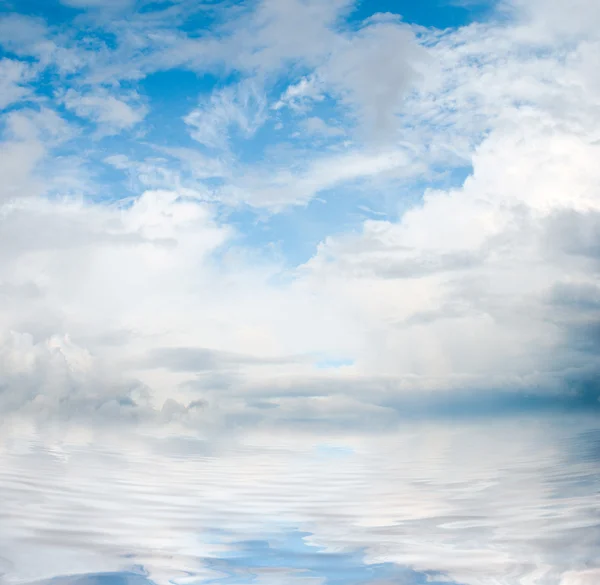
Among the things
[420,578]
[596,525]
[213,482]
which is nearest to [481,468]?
[213,482]

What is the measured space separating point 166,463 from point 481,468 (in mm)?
27397

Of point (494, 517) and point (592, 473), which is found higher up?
point (592, 473)

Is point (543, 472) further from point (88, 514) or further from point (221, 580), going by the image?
point (221, 580)


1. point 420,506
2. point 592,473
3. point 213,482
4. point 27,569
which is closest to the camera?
point 27,569

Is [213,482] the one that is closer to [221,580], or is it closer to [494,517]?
[494,517]

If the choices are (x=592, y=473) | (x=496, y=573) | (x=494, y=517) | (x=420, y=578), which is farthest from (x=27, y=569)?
(x=592, y=473)

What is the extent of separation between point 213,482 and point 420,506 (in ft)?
56.6

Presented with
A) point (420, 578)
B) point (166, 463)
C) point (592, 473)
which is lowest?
point (420, 578)

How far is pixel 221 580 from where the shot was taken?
50.7 feet

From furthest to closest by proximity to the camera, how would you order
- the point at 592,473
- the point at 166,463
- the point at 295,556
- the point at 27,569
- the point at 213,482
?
the point at 166,463 < the point at 213,482 < the point at 592,473 < the point at 295,556 < the point at 27,569

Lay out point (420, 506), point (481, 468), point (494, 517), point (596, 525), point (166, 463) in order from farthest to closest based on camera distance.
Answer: point (166, 463) → point (481, 468) → point (420, 506) → point (494, 517) → point (596, 525)

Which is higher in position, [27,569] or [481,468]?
[481,468]

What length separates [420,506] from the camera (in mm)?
28562

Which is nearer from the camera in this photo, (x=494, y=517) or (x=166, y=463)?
(x=494, y=517)
